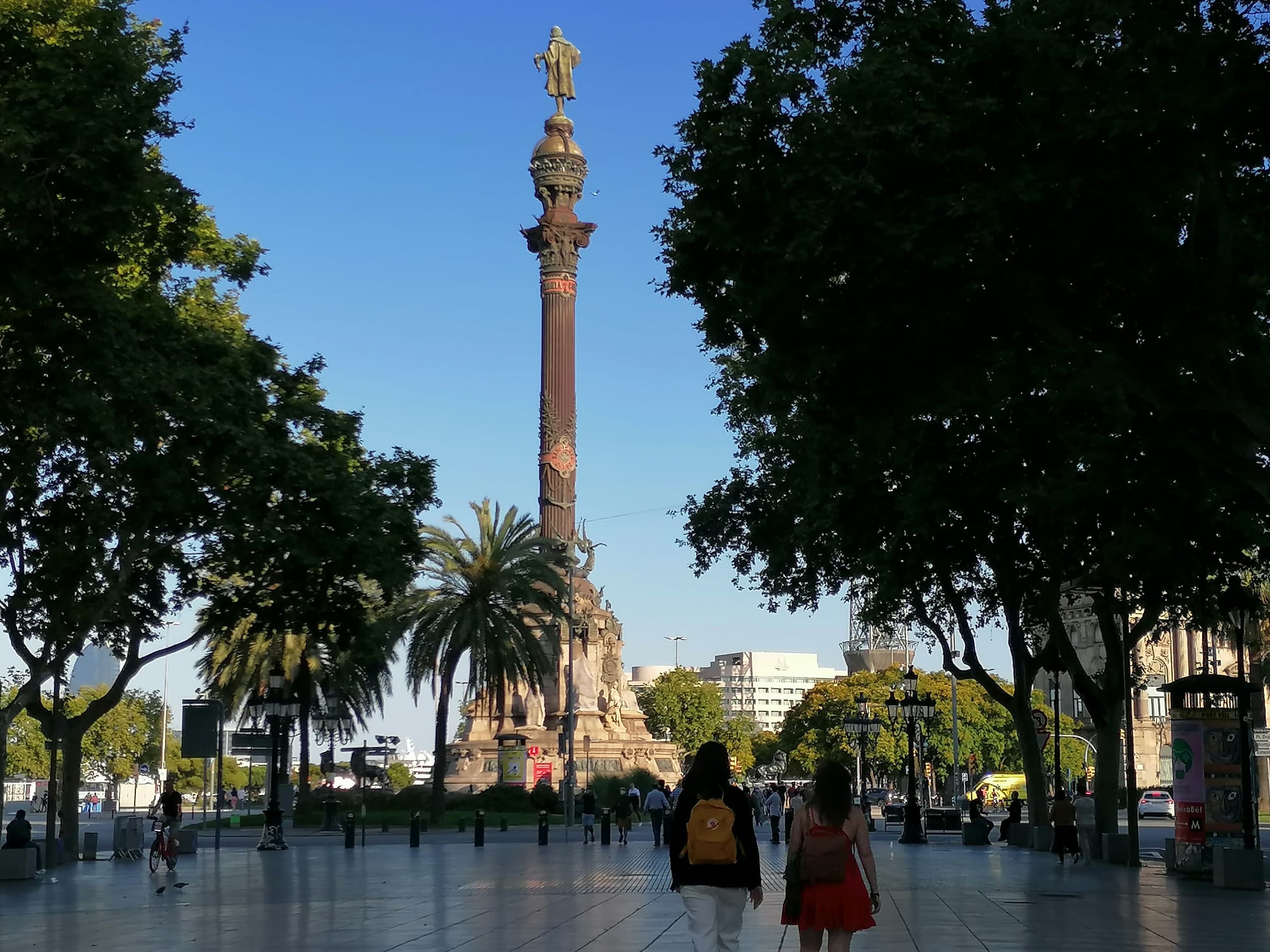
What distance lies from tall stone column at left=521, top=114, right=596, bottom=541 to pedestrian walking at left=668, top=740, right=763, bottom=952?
63.3 meters

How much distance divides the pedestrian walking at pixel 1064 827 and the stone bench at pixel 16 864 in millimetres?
18478

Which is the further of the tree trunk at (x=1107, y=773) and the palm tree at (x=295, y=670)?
the palm tree at (x=295, y=670)

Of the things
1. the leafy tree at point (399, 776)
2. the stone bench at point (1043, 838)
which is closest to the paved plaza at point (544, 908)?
the stone bench at point (1043, 838)

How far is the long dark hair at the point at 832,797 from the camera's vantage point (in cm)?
943

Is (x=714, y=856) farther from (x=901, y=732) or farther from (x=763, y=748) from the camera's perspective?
(x=763, y=748)

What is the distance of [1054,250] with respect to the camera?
16.1m

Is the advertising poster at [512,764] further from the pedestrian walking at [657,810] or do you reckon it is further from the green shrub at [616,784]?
the pedestrian walking at [657,810]

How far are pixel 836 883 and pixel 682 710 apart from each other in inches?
5364

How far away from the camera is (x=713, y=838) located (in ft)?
31.4

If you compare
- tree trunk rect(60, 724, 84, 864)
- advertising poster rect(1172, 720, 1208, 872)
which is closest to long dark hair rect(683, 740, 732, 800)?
advertising poster rect(1172, 720, 1208, 872)

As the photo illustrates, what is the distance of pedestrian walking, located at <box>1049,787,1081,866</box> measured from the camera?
28.8 m

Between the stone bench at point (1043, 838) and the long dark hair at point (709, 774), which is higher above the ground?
the long dark hair at point (709, 774)

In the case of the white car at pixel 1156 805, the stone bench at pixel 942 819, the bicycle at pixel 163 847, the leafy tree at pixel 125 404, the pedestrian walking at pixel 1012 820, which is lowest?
the white car at pixel 1156 805

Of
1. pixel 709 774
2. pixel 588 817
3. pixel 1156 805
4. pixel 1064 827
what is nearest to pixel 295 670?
pixel 588 817
